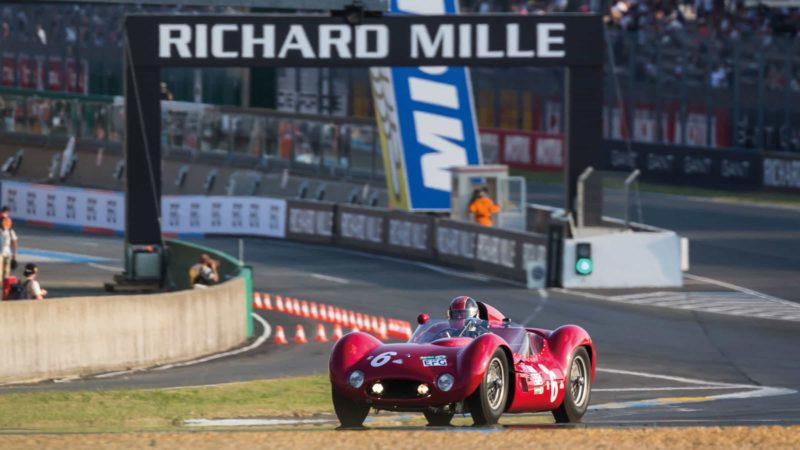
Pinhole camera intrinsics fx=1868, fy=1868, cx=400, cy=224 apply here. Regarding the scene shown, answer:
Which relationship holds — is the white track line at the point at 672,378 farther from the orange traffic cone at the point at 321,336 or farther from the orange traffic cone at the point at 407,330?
the orange traffic cone at the point at 321,336

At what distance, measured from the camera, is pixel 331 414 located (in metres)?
20.0

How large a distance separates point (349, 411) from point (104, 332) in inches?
348

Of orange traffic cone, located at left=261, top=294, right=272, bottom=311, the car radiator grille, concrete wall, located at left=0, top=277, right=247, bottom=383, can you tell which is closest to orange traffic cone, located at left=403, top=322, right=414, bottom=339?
concrete wall, located at left=0, top=277, right=247, bottom=383


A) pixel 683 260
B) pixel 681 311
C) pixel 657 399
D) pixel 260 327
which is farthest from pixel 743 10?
pixel 657 399

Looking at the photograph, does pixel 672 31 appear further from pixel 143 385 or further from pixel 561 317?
pixel 143 385

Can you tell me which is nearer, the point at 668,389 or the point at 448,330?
the point at 448,330

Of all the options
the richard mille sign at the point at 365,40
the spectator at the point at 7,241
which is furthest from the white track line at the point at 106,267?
the richard mille sign at the point at 365,40

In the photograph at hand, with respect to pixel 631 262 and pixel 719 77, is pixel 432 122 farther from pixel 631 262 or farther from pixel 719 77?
pixel 631 262

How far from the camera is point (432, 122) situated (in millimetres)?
43812

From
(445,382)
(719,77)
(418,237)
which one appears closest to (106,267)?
(418,237)

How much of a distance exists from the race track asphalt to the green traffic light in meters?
0.92

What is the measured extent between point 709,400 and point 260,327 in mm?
11058

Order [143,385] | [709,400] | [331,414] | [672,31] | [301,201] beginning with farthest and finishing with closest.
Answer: [672,31]
[301,201]
[143,385]
[709,400]
[331,414]

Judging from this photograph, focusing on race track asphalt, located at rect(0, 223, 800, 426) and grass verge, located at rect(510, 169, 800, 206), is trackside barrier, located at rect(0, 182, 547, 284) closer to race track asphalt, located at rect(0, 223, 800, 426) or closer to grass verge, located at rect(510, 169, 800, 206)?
race track asphalt, located at rect(0, 223, 800, 426)
